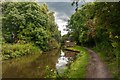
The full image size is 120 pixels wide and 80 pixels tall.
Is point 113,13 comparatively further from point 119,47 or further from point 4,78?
point 4,78

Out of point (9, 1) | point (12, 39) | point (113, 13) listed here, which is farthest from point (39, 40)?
point (113, 13)

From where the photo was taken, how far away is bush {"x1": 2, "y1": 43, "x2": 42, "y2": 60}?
132 feet

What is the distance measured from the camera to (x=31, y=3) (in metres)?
53.3

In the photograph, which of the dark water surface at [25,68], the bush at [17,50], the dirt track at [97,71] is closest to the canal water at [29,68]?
the dark water surface at [25,68]

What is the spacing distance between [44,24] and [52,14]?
14038 millimetres

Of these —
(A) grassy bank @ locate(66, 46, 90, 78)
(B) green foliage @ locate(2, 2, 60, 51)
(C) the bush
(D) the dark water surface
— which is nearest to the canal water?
(D) the dark water surface

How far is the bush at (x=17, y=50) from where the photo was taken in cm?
4009

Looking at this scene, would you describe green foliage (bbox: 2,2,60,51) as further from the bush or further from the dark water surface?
the dark water surface

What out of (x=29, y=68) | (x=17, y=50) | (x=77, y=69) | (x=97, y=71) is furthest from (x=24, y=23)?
(x=97, y=71)

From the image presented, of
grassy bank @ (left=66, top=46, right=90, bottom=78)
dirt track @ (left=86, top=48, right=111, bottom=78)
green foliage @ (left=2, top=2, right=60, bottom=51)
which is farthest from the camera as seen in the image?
green foliage @ (left=2, top=2, right=60, bottom=51)

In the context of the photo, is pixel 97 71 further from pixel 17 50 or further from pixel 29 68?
pixel 17 50

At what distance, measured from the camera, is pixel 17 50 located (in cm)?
4412

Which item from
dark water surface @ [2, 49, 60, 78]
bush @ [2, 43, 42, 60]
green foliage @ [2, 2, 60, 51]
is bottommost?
dark water surface @ [2, 49, 60, 78]

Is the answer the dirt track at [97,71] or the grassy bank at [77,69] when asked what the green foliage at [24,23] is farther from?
the dirt track at [97,71]
